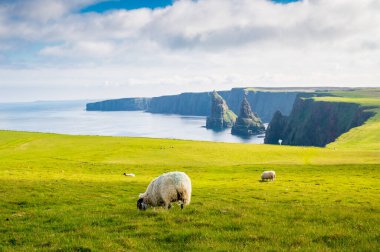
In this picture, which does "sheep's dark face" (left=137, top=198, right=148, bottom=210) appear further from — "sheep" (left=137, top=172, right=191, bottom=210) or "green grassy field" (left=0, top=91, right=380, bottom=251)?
"green grassy field" (left=0, top=91, right=380, bottom=251)

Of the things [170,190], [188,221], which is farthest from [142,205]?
[188,221]

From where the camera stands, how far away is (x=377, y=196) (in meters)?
29.3

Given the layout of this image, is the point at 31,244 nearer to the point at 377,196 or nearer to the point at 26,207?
the point at 26,207

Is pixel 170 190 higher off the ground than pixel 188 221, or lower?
higher

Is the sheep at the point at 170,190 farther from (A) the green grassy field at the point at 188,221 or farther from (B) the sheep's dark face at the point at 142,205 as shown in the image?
(A) the green grassy field at the point at 188,221

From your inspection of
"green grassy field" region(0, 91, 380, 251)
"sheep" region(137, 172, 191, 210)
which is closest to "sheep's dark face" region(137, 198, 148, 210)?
"sheep" region(137, 172, 191, 210)

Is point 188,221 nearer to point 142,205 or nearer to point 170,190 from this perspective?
point 170,190

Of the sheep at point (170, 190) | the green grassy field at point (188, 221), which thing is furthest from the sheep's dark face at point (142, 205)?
the green grassy field at point (188, 221)

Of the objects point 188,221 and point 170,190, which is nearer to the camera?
point 188,221

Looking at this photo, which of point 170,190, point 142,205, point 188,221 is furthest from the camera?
point 142,205

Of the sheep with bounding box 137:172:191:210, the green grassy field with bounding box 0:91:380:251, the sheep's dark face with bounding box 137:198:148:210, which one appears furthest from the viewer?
the sheep's dark face with bounding box 137:198:148:210

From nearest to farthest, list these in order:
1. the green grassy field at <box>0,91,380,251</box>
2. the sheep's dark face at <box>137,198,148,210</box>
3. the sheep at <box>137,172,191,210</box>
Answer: the green grassy field at <box>0,91,380,251</box> → the sheep at <box>137,172,191,210</box> → the sheep's dark face at <box>137,198,148,210</box>

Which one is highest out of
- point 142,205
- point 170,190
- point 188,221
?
point 170,190

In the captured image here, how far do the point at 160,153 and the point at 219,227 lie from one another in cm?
6270
